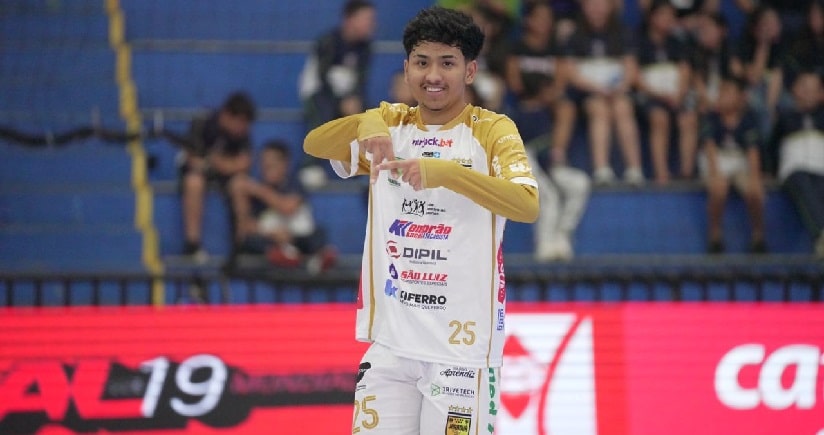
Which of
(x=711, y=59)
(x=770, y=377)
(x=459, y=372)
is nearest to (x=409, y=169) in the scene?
(x=459, y=372)

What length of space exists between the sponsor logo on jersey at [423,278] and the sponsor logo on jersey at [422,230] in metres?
0.13

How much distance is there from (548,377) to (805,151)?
4.88m

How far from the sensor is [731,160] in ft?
34.2

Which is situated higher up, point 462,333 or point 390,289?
point 390,289

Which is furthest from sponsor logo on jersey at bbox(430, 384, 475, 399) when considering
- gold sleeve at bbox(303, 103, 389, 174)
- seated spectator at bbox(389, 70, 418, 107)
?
seated spectator at bbox(389, 70, 418, 107)

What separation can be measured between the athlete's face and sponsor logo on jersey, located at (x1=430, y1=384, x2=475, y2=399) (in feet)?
3.30

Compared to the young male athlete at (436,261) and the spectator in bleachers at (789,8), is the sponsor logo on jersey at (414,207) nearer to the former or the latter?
the young male athlete at (436,261)

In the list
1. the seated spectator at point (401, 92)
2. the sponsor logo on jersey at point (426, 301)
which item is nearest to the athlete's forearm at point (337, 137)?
the sponsor logo on jersey at point (426, 301)

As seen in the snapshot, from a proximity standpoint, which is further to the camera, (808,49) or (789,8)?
(789,8)

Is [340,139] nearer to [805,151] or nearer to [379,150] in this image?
[379,150]

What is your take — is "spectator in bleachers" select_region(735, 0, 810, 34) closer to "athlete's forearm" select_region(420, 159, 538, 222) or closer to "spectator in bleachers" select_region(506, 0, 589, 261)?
"spectator in bleachers" select_region(506, 0, 589, 261)

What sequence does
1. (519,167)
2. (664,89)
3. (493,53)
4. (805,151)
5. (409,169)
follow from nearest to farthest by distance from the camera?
(409,169) < (519,167) < (805,151) < (493,53) < (664,89)

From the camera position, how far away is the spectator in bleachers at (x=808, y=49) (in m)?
10.7

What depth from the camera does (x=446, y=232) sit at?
4270 mm
